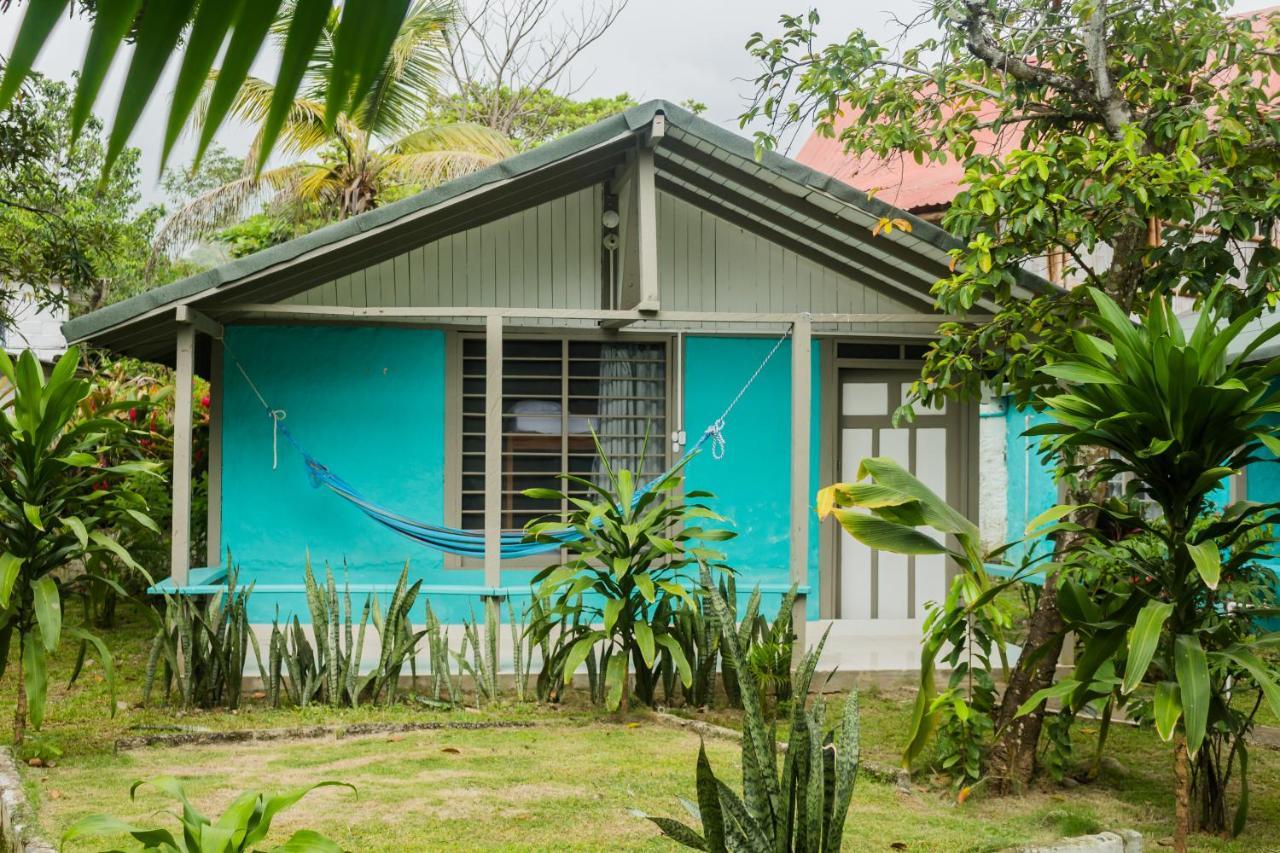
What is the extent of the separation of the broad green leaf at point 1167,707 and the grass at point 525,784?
2.67 feet

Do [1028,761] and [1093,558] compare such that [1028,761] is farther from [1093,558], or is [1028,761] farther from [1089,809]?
[1093,558]

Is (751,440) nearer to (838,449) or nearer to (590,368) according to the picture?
(838,449)

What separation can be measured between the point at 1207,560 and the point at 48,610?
13.7 feet

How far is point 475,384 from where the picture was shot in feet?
27.2

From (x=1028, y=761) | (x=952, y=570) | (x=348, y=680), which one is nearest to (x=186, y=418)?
(x=348, y=680)

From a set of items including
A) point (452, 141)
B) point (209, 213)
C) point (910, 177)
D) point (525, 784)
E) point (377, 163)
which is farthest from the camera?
point (209, 213)

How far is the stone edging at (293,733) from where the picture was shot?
559 cm

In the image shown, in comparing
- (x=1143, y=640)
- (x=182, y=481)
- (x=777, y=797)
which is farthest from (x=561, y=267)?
(x=777, y=797)

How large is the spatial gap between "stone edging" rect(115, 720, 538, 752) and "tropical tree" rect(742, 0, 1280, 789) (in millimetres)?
2478

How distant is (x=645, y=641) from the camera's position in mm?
6016

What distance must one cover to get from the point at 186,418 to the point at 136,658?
227cm

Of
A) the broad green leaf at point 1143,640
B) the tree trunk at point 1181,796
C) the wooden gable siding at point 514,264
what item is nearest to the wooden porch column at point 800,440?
the wooden gable siding at point 514,264

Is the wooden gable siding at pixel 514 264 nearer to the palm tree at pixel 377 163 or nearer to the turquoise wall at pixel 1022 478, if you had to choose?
the turquoise wall at pixel 1022 478

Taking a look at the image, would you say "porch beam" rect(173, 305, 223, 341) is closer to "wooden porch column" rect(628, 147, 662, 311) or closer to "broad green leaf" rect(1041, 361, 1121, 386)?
"wooden porch column" rect(628, 147, 662, 311)
